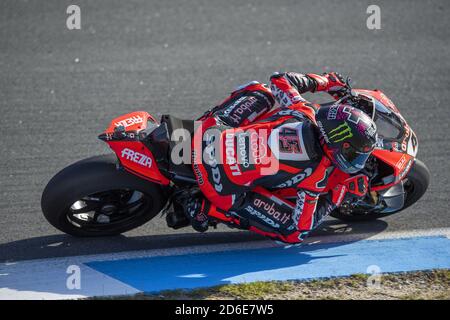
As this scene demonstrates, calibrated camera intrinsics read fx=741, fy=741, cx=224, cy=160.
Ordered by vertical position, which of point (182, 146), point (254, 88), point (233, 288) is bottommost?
point (233, 288)

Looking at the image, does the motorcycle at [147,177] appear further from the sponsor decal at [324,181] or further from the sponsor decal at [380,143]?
the sponsor decal at [324,181]

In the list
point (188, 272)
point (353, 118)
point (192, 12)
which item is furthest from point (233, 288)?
point (192, 12)

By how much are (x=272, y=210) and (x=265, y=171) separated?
36 cm

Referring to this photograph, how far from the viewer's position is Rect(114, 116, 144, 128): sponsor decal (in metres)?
6.02

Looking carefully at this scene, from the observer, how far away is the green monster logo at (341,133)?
5.52m

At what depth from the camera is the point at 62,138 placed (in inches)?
314

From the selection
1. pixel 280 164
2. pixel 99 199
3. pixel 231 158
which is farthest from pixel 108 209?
pixel 280 164

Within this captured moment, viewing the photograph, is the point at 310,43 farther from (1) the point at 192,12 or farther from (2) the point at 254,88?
(2) the point at 254,88

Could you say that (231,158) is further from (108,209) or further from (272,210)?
(108,209)

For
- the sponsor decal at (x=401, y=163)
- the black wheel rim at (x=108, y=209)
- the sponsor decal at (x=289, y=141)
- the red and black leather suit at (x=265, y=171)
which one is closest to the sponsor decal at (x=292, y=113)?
the red and black leather suit at (x=265, y=171)

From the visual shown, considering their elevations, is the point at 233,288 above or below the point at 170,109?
below

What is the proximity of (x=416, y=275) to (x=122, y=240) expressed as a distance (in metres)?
2.50

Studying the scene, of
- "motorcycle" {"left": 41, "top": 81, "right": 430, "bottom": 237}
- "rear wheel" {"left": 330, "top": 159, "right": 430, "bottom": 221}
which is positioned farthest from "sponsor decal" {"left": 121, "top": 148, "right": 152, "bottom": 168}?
"rear wheel" {"left": 330, "top": 159, "right": 430, "bottom": 221}

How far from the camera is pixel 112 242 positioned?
6.39 meters
